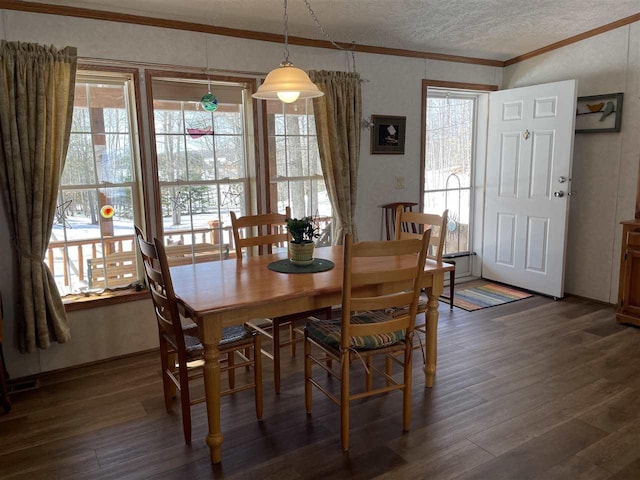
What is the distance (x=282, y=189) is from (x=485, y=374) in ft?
7.20

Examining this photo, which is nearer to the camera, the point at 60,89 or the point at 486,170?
the point at 60,89

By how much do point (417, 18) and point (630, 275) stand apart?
271 cm

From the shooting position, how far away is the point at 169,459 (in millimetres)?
2262

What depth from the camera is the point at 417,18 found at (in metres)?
3.76

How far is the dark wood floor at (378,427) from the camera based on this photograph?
2180 mm

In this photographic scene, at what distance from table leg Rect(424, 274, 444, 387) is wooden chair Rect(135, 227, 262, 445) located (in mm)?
1050

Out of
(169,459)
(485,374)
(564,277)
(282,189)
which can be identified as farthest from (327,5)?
(564,277)

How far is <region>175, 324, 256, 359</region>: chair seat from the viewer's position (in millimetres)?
2365

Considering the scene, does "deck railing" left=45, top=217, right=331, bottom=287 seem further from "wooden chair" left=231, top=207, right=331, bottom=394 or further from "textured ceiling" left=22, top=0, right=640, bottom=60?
"textured ceiling" left=22, top=0, right=640, bottom=60

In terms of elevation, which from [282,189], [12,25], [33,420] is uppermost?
[12,25]

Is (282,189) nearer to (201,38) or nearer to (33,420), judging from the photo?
(201,38)

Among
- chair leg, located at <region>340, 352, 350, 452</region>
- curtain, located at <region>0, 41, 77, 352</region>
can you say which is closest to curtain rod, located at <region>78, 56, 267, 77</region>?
curtain, located at <region>0, 41, 77, 352</region>

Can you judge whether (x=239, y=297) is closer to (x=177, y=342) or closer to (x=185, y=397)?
(x=177, y=342)

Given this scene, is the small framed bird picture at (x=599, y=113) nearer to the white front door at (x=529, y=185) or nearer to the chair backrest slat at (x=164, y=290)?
the white front door at (x=529, y=185)
